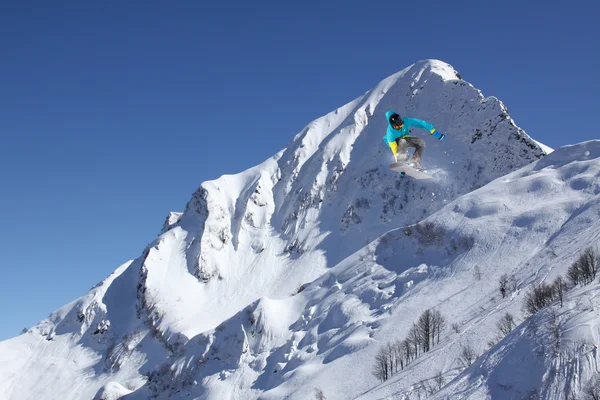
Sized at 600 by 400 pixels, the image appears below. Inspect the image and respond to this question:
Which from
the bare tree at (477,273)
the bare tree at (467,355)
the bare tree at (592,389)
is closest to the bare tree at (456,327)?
the bare tree at (467,355)

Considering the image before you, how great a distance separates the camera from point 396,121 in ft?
89.4

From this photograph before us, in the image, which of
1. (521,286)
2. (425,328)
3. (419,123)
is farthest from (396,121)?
(521,286)

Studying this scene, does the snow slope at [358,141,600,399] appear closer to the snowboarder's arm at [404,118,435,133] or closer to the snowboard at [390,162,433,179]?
the snowboard at [390,162,433,179]

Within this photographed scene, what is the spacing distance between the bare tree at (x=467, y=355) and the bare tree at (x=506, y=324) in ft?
10.0

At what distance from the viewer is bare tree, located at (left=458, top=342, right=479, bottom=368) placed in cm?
3884

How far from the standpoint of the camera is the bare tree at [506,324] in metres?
42.3

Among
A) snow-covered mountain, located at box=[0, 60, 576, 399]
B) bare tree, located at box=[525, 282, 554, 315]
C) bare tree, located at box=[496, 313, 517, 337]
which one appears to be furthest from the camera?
snow-covered mountain, located at box=[0, 60, 576, 399]

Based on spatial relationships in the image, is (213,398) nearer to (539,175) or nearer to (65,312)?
(539,175)

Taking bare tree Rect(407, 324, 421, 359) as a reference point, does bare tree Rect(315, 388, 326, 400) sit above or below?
below

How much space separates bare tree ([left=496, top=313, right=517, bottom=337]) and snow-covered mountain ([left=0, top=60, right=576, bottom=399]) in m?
1.15

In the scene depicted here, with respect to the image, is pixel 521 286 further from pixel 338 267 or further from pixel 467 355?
pixel 338 267

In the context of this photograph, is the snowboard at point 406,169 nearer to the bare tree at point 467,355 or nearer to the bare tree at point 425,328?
the bare tree at point 467,355

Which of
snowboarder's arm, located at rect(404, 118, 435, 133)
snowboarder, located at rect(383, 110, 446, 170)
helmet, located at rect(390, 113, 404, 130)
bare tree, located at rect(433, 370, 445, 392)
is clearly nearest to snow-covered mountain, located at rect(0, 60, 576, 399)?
bare tree, located at rect(433, 370, 445, 392)

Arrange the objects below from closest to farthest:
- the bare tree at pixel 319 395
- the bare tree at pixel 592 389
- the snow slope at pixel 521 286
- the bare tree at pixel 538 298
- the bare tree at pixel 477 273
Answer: the bare tree at pixel 592 389, the snow slope at pixel 521 286, the bare tree at pixel 538 298, the bare tree at pixel 319 395, the bare tree at pixel 477 273
